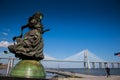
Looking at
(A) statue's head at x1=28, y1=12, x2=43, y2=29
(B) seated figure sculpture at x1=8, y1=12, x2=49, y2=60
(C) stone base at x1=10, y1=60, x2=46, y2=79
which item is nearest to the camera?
(C) stone base at x1=10, y1=60, x2=46, y2=79

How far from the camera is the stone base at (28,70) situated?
17.2ft

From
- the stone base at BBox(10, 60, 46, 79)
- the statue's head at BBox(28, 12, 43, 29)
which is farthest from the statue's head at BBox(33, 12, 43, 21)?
the stone base at BBox(10, 60, 46, 79)

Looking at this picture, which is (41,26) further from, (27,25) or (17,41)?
(17,41)

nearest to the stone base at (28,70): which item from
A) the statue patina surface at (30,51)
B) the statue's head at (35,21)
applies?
the statue patina surface at (30,51)

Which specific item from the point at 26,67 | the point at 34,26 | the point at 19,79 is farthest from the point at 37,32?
the point at 19,79

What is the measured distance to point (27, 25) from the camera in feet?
20.9

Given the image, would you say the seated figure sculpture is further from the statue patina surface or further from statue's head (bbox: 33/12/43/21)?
statue's head (bbox: 33/12/43/21)

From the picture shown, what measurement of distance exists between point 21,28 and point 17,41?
75cm

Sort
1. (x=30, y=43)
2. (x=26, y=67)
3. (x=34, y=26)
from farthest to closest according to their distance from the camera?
(x=34, y=26) → (x=30, y=43) → (x=26, y=67)

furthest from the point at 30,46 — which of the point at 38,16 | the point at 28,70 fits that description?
the point at 38,16

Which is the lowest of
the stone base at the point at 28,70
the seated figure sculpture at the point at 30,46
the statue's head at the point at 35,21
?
the stone base at the point at 28,70

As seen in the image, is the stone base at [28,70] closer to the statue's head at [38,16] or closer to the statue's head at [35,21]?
the statue's head at [35,21]

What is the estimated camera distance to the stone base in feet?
17.2

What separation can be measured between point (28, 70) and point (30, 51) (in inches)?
27.3
